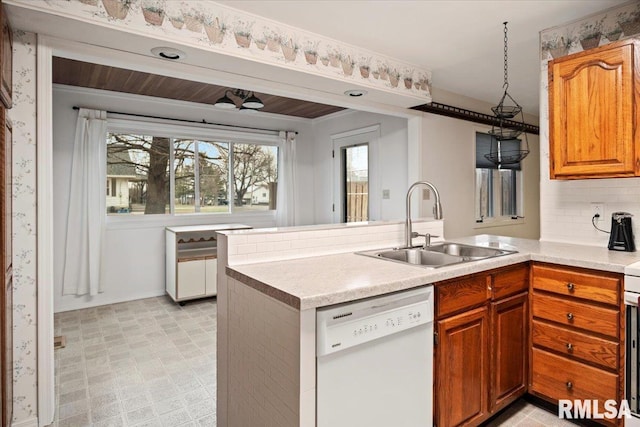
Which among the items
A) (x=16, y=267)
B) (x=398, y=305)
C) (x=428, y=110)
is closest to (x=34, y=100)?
(x=16, y=267)

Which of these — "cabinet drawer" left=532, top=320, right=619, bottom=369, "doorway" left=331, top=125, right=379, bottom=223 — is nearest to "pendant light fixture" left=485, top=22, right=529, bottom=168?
"doorway" left=331, top=125, right=379, bottom=223

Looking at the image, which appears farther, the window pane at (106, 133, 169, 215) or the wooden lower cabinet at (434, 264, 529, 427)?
the window pane at (106, 133, 169, 215)

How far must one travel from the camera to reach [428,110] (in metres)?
3.95

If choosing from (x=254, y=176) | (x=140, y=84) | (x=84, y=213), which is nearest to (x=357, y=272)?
(x=140, y=84)

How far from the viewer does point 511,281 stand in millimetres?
2141

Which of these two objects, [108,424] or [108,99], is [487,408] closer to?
[108,424]

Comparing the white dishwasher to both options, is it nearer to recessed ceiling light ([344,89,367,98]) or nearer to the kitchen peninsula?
the kitchen peninsula

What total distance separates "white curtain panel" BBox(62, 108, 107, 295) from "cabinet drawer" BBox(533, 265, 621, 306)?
4232mm

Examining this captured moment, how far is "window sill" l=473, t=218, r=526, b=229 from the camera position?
4.66 m

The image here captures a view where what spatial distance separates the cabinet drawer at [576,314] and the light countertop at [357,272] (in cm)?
→ 22

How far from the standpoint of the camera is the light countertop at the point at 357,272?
4.55 feet

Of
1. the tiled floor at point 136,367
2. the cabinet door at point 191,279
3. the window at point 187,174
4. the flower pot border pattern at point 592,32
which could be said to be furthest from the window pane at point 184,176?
the flower pot border pattern at point 592,32

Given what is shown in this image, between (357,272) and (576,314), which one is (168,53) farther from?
(576,314)

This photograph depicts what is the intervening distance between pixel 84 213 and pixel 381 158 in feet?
11.4
